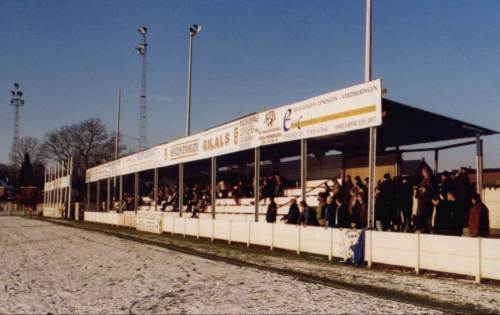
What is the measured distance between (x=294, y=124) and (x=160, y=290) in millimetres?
9888

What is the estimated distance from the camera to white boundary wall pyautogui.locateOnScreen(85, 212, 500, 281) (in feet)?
35.7

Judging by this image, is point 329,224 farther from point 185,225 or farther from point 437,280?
point 185,225

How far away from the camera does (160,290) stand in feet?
31.4

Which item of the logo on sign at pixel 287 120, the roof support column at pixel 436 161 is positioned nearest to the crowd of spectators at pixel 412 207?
the logo on sign at pixel 287 120

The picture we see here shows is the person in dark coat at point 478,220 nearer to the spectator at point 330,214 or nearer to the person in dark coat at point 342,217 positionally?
the person in dark coat at point 342,217

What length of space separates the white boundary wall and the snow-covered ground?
10.5ft

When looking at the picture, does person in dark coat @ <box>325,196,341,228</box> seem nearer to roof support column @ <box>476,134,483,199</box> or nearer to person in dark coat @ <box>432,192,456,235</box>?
person in dark coat @ <box>432,192,456,235</box>

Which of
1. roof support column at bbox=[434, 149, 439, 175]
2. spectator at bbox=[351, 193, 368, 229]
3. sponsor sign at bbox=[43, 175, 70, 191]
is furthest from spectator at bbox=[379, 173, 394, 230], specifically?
sponsor sign at bbox=[43, 175, 70, 191]

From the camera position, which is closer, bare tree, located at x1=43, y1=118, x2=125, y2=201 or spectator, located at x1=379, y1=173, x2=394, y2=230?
spectator, located at x1=379, y1=173, x2=394, y2=230

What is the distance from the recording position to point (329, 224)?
1616 cm

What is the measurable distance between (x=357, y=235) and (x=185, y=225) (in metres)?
13.2

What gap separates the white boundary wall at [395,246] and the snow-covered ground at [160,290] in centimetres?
320

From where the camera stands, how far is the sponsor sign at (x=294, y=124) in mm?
14922

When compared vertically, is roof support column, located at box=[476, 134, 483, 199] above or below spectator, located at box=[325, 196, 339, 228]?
above
